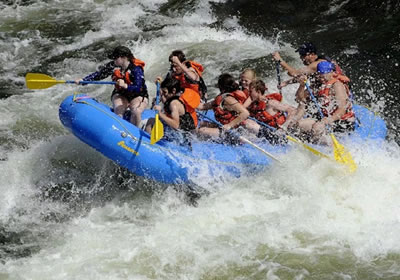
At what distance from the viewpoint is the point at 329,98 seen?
6715mm

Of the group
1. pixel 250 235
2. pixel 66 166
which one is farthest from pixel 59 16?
pixel 250 235

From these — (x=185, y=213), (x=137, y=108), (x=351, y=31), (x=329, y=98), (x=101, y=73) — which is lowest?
(x=185, y=213)

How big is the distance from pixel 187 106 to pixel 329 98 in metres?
1.63

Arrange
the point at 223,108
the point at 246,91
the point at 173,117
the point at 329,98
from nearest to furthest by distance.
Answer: the point at 173,117, the point at 223,108, the point at 246,91, the point at 329,98

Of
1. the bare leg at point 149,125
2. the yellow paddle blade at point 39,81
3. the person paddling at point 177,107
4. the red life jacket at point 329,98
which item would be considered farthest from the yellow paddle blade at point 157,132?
the red life jacket at point 329,98

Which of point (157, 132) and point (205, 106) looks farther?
point (205, 106)

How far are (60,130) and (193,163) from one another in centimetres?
247

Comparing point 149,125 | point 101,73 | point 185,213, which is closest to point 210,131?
point 149,125

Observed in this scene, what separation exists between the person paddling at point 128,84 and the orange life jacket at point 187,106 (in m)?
0.57

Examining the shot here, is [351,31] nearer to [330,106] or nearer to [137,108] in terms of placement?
[330,106]

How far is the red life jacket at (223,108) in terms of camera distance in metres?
6.44

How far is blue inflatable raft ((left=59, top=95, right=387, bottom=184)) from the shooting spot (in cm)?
617

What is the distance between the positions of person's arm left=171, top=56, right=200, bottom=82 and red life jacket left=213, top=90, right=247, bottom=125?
2.31ft

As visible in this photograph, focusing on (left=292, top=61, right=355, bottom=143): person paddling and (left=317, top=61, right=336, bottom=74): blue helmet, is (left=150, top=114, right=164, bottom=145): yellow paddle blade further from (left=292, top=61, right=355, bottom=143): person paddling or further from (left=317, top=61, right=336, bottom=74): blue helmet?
(left=317, top=61, right=336, bottom=74): blue helmet
